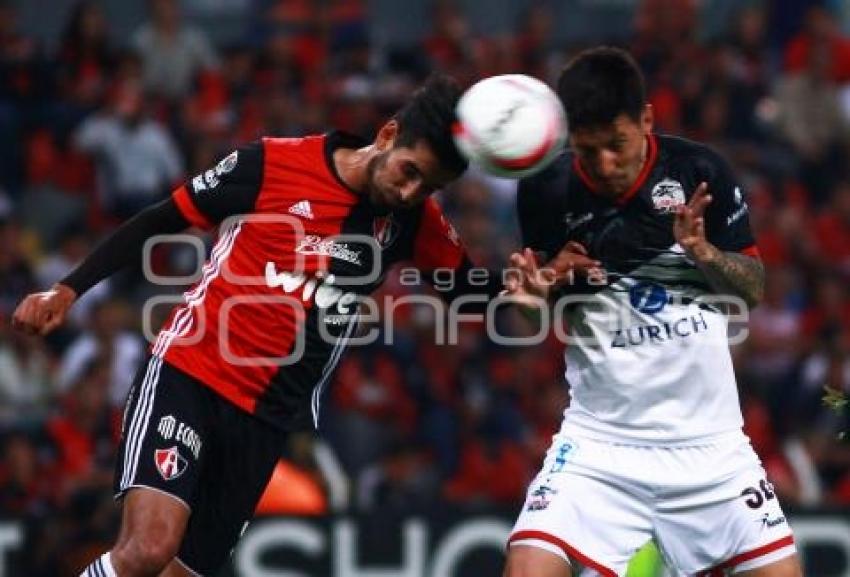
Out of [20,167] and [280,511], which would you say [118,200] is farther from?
[280,511]

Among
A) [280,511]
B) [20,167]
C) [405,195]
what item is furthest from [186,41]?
[405,195]

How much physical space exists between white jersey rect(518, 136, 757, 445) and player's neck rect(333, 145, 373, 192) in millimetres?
644

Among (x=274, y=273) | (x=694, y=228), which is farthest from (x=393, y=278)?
(x=694, y=228)

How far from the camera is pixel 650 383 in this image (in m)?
6.57

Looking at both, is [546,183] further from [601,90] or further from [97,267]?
[97,267]

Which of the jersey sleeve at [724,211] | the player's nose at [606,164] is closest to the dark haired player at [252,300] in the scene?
the player's nose at [606,164]

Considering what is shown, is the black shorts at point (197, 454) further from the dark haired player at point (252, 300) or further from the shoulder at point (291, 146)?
the shoulder at point (291, 146)

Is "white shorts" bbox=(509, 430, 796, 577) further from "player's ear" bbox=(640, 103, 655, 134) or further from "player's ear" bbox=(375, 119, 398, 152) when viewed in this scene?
"player's ear" bbox=(375, 119, 398, 152)

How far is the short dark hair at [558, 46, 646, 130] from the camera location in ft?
20.7

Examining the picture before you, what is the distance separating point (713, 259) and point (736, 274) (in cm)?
17

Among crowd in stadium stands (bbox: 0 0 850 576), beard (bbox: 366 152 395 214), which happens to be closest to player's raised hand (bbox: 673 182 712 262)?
beard (bbox: 366 152 395 214)

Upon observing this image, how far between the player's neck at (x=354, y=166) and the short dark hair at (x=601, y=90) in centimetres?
86

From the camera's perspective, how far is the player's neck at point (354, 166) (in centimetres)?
698

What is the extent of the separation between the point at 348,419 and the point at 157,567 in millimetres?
5375
